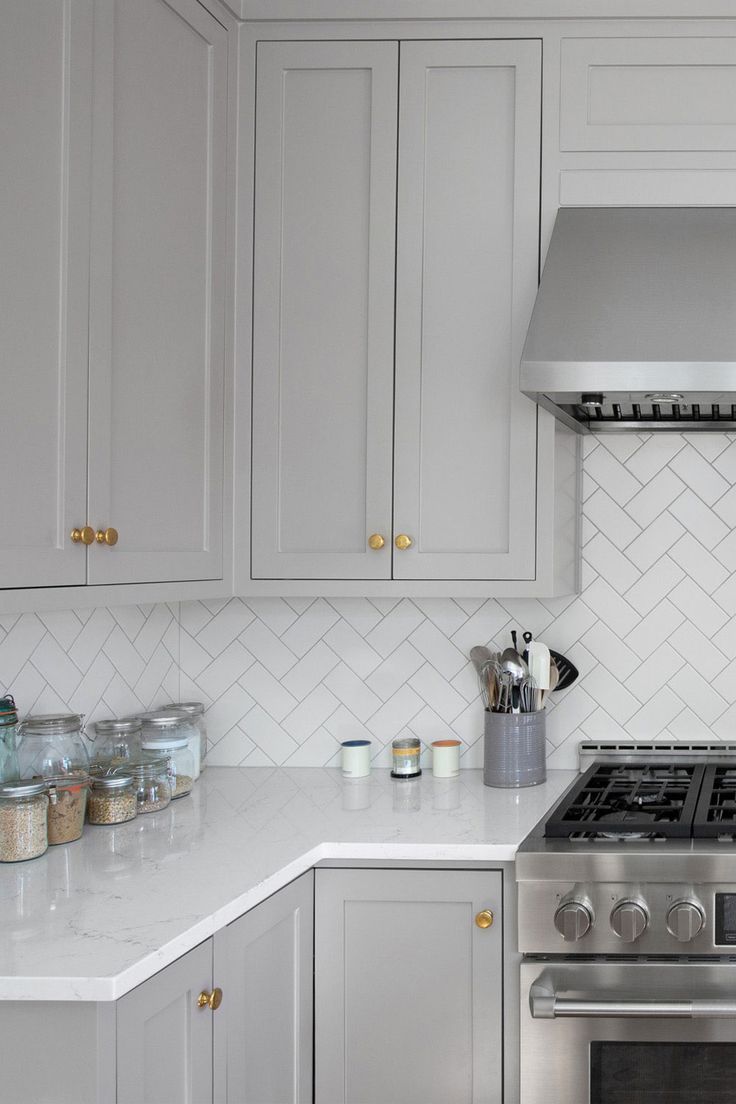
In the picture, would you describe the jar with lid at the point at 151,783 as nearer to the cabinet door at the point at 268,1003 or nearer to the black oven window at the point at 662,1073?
the cabinet door at the point at 268,1003

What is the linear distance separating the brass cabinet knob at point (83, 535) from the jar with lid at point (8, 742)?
0.37 meters

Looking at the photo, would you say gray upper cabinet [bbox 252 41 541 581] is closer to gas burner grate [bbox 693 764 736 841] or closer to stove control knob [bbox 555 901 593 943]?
gas burner grate [bbox 693 764 736 841]

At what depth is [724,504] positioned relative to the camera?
2.60 metres

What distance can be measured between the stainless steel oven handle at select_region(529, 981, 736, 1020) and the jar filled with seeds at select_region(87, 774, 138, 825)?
32.0 inches

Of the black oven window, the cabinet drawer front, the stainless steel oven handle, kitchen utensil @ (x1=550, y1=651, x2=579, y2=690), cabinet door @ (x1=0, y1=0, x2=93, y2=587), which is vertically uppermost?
the cabinet drawer front

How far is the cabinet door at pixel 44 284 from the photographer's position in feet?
5.06

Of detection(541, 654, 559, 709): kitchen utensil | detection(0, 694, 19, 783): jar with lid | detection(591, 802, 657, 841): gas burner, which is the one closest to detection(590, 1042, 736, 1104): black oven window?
detection(591, 802, 657, 841): gas burner

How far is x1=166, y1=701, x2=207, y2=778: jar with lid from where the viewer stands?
2.48 meters

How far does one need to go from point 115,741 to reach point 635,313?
4.46 ft

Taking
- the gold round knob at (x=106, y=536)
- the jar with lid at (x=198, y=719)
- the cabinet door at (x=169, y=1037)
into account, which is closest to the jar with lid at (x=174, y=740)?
the jar with lid at (x=198, y=719)

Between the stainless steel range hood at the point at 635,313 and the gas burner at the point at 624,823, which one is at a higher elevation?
the stainless steel range hood at the point at 635,313

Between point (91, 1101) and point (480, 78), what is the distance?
81.4 inches

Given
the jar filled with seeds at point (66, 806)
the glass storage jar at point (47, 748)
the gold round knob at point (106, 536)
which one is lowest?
the jar filled with seeds at point (66, 806)

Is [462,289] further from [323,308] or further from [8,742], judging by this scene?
[8,742]
